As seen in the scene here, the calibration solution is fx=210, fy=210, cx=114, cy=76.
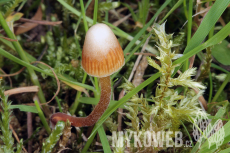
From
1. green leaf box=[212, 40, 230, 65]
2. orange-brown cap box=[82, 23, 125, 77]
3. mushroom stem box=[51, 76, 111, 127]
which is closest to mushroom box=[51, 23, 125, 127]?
orange-brown cap box=[82, 23, 125, 77]

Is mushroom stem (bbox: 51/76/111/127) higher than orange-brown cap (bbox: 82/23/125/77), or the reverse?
orange-brown cap (bbox: 82/23/125/77)

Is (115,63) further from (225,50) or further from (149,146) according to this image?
(225,50)

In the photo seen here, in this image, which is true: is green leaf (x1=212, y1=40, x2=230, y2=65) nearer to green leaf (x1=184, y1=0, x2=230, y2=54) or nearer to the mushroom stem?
green leaf (x1=184, y1=0, x2=230, y2=54)

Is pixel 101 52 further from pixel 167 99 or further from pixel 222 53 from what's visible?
pixel 222 53

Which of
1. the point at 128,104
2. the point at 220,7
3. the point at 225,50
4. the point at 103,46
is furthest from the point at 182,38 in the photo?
the point at 103,46

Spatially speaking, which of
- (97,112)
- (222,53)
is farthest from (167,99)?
(222,53)

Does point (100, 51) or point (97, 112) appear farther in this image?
point (97, 112)
